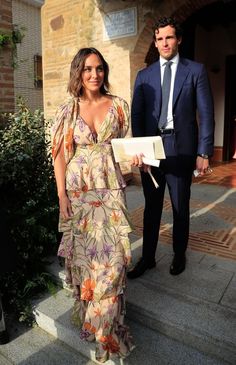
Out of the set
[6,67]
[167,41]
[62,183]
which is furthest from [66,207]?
[6,67]

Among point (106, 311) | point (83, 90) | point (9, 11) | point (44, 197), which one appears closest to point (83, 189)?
point (83, 90)

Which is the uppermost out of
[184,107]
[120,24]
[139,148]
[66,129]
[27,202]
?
[120,24]

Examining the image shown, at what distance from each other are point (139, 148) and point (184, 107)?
27.2 inches

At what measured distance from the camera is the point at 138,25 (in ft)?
17.6

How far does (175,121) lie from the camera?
2520 millimetres

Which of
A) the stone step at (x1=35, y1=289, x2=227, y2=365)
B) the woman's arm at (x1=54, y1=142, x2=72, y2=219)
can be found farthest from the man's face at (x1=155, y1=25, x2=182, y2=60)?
the stone step at (x1=35, y1=289, x2=227, y2=365)

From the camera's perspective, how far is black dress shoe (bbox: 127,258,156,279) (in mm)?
2754

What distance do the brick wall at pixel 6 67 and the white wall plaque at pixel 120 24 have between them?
2135 millimetres

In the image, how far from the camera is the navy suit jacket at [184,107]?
2.45 meters

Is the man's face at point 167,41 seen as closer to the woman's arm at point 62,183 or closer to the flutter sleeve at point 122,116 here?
the flutter sleeve at point 122,116

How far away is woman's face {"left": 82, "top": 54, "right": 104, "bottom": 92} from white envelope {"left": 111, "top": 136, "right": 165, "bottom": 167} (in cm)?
37

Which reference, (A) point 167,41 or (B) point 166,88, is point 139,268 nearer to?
(B) point 166,88

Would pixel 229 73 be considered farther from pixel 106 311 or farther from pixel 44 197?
pixel 106 311

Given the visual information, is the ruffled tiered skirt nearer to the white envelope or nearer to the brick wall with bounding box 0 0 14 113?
the white envelope
